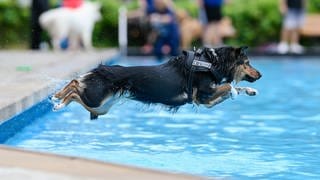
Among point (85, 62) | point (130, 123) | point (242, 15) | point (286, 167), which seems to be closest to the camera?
point (286, 167)

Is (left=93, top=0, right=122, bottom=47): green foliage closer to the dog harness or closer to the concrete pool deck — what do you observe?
the concrete pool deck

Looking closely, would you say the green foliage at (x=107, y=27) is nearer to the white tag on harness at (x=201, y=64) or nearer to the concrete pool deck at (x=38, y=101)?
the concrete pool deck at (x=38, y=101)

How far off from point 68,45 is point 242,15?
4.68 meters

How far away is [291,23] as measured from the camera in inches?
761

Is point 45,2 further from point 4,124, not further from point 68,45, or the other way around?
point 4,124

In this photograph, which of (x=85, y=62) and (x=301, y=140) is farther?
(x=85, y=62)

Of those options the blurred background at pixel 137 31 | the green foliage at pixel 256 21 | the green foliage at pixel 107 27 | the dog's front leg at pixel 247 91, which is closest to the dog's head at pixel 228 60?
the dog's front leg at pixel 247 91

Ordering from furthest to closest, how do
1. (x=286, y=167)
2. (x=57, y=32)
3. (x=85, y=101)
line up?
(x=57, y=32)
(x=85, y=101)
(x=286, y=167)

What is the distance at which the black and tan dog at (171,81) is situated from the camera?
6914 millimetres

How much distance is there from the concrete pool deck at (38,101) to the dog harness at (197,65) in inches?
62.3

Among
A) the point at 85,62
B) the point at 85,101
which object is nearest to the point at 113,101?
the point at 85,101

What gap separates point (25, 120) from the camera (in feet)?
27.6

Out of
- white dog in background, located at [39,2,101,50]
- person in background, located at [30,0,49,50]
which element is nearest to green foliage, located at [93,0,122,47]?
person in background, located at [30,0,49,50]

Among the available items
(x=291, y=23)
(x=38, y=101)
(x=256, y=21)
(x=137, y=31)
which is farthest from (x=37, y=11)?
(x=38, y=101)
